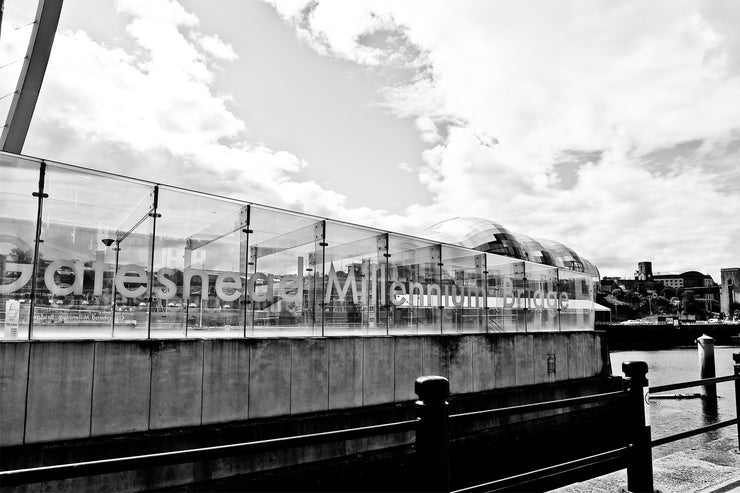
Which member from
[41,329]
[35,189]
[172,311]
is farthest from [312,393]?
[35,189]

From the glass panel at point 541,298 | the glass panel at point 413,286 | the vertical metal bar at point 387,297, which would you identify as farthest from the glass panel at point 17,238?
the glass panel at point 541,298

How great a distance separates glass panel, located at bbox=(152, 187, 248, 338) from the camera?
9.28m

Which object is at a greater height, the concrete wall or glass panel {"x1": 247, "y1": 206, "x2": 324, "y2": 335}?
glass panel {"x1": 247, "y1": 206, "x2": 324, "y2": 335}

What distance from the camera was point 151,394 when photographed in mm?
8195

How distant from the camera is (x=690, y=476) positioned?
202 inches

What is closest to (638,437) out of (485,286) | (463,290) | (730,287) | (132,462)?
(132,462)

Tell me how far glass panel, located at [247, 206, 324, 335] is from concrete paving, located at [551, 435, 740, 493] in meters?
6.77

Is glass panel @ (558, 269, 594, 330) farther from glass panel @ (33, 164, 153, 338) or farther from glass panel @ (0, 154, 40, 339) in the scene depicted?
glass panel @ (0, 154, 40, 339)

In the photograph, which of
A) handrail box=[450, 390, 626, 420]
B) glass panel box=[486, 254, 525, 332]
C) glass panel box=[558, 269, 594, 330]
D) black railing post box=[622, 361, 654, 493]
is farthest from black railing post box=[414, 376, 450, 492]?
glass panel box=[558, 269, 594, 330]

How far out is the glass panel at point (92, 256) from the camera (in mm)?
8023

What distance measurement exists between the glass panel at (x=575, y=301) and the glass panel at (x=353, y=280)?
8.41 meters

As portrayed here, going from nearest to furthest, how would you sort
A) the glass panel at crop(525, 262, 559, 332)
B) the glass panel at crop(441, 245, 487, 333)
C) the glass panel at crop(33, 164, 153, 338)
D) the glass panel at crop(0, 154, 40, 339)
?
the glass panel at crop(0, 154, 40, 339) → the glass panel at crop(33, 164, 153, 338) → the glass panel at crop(441, 245, 487, 333) → the glass panel at crop(525, 262, 559, 332)

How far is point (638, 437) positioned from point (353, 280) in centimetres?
816

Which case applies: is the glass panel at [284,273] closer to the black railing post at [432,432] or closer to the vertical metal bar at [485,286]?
the vertical metal bar at [485,286]
